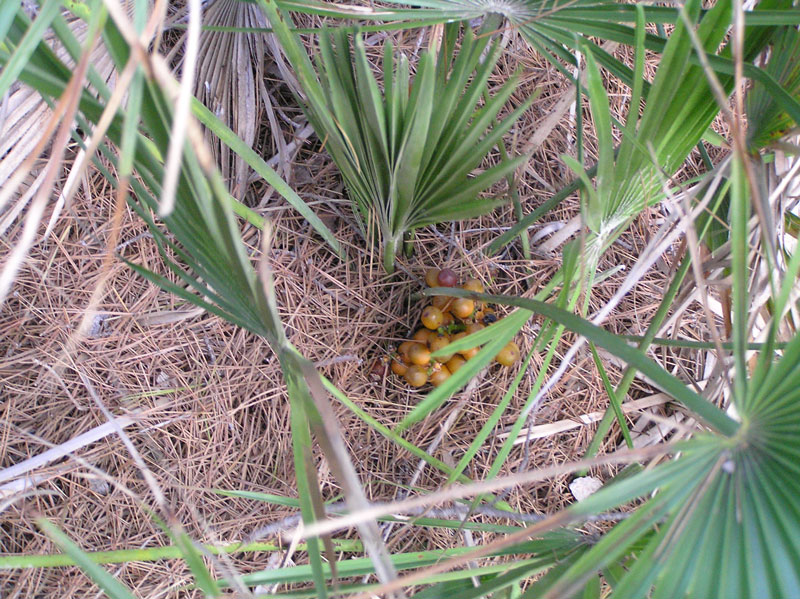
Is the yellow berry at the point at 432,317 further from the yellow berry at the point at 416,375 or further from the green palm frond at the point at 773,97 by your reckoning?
the green palm frond at the point at 773,97

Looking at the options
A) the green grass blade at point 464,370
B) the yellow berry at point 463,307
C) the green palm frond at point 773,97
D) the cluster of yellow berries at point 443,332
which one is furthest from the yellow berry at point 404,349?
the green palm frond at point 773,97

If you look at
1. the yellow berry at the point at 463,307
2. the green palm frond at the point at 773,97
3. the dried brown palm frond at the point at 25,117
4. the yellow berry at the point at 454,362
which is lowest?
the yellow berry at the point at 454,362

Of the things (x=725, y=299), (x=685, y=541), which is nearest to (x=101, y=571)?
(x=685, y=541)

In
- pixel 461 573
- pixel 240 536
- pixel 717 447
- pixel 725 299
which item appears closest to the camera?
pixel 717 447

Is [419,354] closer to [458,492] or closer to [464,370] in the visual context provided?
[464,370]

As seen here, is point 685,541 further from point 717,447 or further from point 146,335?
point 146,335

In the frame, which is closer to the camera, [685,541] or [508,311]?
[685,541]

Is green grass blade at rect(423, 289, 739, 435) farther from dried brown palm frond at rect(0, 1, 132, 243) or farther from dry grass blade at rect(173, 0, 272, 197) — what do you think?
dried brown palm frond at rect(0, 1, 132, 243)
